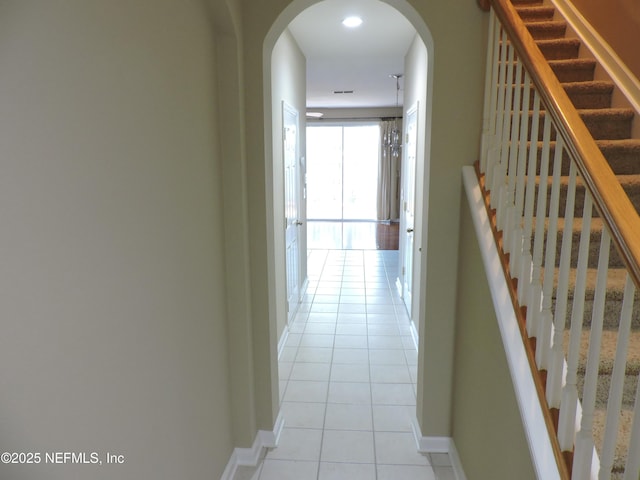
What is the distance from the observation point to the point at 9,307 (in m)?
0.91

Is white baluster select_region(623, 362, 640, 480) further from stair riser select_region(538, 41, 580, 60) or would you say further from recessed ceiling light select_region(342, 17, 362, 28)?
recessed ceiling light select_region(342, 17, 362, 28)

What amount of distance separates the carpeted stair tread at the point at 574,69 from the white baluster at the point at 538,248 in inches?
72.2

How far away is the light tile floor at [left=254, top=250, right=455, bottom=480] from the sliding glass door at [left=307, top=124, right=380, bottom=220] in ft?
20.4

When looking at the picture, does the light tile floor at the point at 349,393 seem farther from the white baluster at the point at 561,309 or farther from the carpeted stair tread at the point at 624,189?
the carpeted stair tread at the point at 624,189

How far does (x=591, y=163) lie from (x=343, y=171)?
34.6 feet

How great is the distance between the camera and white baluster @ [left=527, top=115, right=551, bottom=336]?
1.44 metres

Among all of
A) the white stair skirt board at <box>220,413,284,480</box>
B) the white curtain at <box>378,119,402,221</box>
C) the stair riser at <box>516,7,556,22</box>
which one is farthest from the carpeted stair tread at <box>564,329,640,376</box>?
the white curtain at <box>378,119,402,221</box>

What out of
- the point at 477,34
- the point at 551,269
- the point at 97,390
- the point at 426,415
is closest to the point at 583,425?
the point at 551,269

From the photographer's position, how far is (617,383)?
39.6 inches

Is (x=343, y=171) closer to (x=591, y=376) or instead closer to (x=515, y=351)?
(x=515, y=351)

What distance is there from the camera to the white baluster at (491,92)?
2.04 m

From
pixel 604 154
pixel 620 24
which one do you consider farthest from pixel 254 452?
pixel 620 24

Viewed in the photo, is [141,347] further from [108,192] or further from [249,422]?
[249,422]

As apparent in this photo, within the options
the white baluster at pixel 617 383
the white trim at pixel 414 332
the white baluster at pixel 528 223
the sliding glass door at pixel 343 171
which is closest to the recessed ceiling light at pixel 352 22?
the white baluster at pixel 528 223
